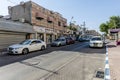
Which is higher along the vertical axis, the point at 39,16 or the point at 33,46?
the point at 39,16

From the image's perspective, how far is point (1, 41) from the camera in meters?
20.8

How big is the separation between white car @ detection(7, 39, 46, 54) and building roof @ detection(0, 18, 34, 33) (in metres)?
4.83

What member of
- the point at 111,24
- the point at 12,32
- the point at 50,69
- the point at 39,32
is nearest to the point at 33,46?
the point at 12,32

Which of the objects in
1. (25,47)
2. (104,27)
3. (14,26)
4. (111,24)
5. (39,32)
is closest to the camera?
(25,47)

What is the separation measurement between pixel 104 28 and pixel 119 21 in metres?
11.8

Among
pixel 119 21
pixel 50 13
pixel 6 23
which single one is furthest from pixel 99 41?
pixel 119 21

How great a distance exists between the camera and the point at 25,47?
16625mm

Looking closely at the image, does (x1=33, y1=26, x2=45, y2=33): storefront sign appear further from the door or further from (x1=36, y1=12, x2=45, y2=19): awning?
the door

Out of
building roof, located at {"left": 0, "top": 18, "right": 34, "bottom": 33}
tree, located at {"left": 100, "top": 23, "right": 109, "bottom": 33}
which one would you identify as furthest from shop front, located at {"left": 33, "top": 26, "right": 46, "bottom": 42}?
tree, located at {"left": 100, "top": 23, "right": 109, "bottom": 33}

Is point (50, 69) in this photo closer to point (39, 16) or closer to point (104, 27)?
point (39, 16)

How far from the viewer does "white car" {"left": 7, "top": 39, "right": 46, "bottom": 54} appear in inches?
627

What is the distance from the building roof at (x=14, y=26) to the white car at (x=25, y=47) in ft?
15.9

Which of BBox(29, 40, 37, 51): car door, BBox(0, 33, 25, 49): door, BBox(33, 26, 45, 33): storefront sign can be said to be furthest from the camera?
BBox(33, 26, 45, 33): storefront sign

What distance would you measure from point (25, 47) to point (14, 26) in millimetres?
7865
